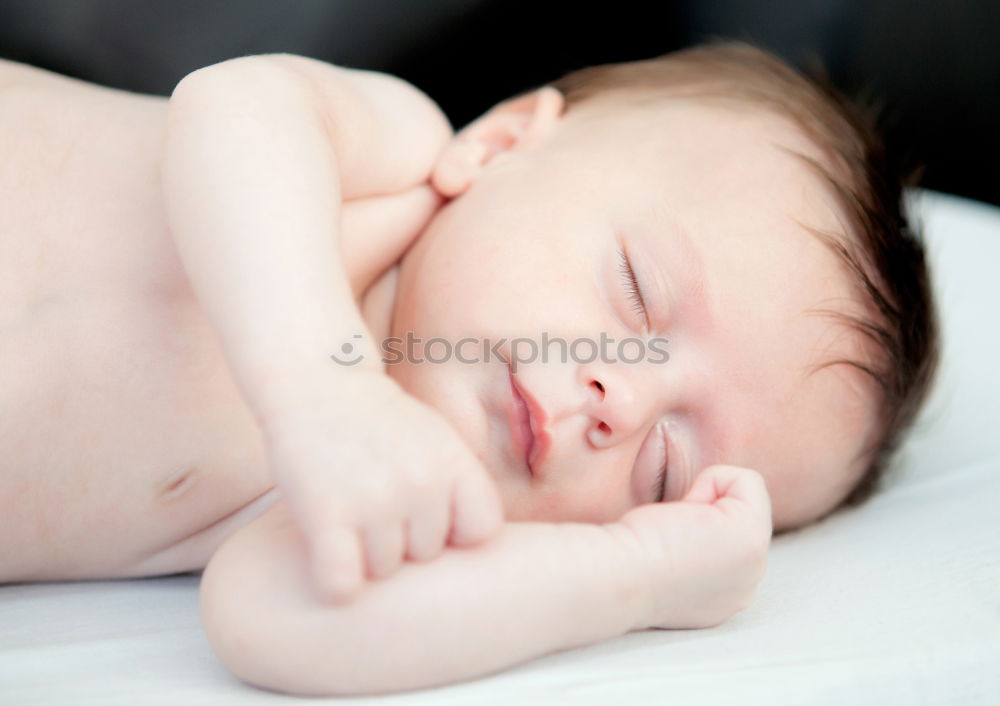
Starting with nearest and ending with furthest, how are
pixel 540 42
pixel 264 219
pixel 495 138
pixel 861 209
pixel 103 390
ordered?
pixel 264 219, pixel 103 390, pixel 861 209, pixel 495 138, pixel 540 42

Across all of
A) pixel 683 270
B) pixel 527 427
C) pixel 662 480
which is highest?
pixel 683 270

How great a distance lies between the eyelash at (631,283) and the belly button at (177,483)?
53 cm

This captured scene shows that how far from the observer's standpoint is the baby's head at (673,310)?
3.41 feet

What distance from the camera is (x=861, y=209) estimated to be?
1193 millimetres

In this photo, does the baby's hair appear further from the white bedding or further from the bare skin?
the bare skin

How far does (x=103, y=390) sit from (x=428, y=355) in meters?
0.35

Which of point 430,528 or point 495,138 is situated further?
point 495,138

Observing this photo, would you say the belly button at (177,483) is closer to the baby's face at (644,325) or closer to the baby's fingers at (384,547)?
the baby's face at (644,325)

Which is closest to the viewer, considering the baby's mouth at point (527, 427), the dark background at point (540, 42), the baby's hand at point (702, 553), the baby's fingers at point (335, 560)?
the baby's fingers at point (335, 560)

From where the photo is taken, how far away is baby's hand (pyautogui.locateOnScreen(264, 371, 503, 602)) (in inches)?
29.5

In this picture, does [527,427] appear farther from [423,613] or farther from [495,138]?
[495,138]

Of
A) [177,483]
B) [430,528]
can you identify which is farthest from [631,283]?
[177,483]

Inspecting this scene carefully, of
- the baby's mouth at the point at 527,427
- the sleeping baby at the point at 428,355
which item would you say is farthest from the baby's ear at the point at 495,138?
the baby's mouth at the point at 527,427

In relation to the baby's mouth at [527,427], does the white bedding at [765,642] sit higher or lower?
lower
